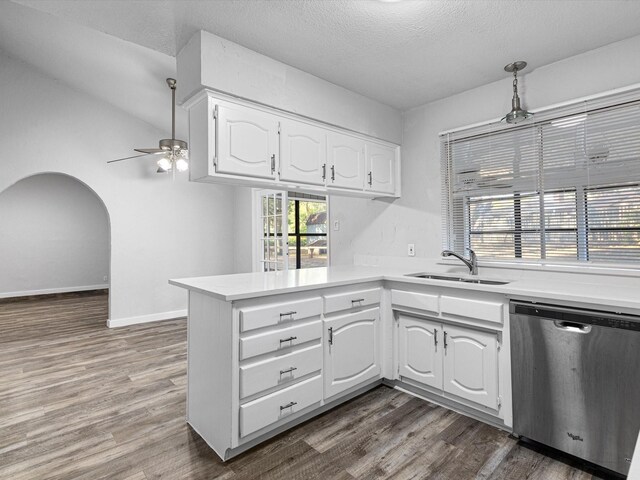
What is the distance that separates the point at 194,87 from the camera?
2.07m

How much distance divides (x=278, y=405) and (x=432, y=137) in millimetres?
2514

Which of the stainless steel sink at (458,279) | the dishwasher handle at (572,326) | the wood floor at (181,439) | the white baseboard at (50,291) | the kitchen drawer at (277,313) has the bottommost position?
the wood floor at (181,439)

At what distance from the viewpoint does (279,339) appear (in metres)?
1.98

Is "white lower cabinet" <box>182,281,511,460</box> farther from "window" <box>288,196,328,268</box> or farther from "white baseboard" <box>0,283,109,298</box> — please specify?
"white baseboard" <box>0,283,109,298</box>

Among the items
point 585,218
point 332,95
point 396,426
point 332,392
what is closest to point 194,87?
point 332,95

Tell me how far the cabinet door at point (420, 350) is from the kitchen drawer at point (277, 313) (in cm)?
77

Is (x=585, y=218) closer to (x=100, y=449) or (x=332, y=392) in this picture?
(x=332, y=392)

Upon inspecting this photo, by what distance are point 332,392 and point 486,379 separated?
38.0 inches

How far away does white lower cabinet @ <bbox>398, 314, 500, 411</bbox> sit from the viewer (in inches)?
83.7

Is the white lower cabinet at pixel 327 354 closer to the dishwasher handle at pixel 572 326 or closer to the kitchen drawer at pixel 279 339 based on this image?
the kitchen drawer at pixel 279 339

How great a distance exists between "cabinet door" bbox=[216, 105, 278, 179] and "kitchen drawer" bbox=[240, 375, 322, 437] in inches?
53.1

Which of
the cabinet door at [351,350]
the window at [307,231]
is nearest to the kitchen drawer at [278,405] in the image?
the cabinet door at [351,350]

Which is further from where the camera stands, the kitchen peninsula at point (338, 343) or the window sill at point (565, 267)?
the window sill at point (565, 267)

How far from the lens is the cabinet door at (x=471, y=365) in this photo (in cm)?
211
